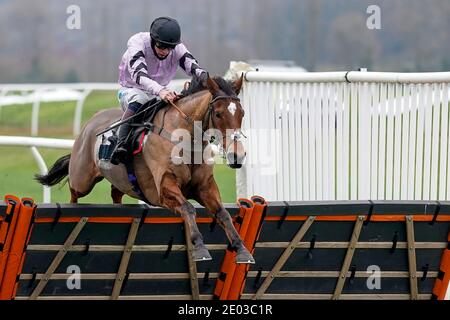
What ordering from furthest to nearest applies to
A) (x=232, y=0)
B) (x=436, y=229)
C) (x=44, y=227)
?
1. (x=232, y=0)
2. (x=436, y=229)
3. (x=44, y=227)

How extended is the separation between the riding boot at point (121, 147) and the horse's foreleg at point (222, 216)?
2.16ft

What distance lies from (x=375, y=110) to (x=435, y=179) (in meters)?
0.70

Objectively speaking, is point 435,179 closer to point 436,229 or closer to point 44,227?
point 436,229

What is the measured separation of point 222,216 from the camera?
7.72 meters

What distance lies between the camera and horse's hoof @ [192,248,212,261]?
7414mm

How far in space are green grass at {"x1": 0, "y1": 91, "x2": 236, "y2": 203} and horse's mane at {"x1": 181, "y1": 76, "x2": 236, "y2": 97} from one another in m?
2.24

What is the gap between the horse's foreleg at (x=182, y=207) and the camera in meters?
7.43

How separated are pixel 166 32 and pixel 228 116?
0.97m

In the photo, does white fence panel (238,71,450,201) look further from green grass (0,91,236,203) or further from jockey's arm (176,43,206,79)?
green grass (0,91,236,203)

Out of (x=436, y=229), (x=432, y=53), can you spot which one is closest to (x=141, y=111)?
(x=436, y=229)

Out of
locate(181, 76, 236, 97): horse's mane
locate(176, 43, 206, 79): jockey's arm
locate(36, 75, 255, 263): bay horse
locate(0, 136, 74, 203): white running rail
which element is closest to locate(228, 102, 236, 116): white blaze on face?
locate(36, 75, 255, 263): bay horse

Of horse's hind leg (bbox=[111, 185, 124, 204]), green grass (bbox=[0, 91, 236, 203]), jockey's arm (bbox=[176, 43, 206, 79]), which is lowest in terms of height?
green grass (bbox=[0, 91, 236, 203])
